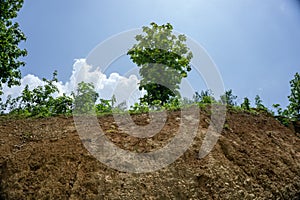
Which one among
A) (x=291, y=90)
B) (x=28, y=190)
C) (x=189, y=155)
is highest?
(x=291, y=90)

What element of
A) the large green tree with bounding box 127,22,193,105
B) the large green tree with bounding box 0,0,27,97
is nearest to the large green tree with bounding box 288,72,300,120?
the large green tree with bounding box 127,22,193,105

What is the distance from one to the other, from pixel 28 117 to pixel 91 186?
4.64m

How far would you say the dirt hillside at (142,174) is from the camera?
225 inches

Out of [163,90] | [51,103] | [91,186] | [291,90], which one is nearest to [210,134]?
[91,186]

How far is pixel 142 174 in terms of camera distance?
599 centimetres

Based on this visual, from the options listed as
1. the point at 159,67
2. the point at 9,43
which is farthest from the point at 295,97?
the point at 9,43

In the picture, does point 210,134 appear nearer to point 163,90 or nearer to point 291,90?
point 163,90

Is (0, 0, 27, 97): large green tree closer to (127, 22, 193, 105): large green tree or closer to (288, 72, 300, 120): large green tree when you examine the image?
(127, 22, 193, 105): large green tree

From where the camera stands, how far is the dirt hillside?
5703 mm

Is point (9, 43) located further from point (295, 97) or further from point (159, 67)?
point (295, 97)

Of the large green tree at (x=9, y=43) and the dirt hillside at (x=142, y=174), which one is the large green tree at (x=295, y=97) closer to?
the dirt hillside at (x=142, y=174)

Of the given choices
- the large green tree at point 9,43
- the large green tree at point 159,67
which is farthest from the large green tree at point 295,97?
the large green tree at point 9,43

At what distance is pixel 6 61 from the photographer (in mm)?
17344

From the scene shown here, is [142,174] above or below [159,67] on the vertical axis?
below
